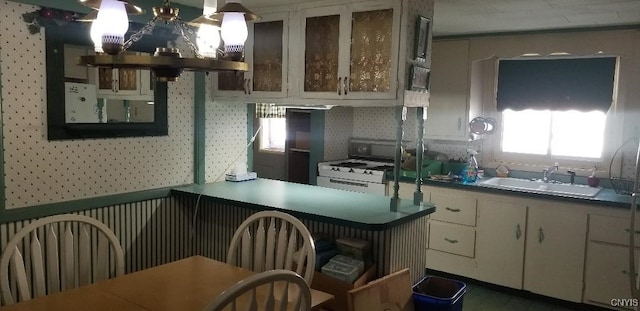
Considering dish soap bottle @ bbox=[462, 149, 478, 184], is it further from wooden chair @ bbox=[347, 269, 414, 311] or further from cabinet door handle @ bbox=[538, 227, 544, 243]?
wooden chair @ bbox=[347, 269, 414, 311]

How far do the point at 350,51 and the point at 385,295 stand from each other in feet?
4.52

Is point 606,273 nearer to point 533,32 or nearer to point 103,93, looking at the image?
point 533,32

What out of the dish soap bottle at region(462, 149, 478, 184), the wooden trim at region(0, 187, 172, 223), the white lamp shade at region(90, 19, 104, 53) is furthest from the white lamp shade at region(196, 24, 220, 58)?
the dish soap bottle at region(462, 149, 478, 184)

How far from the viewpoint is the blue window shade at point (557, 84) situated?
4.00 metres

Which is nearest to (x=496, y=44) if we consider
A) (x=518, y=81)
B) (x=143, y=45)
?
(x=518, y=81)

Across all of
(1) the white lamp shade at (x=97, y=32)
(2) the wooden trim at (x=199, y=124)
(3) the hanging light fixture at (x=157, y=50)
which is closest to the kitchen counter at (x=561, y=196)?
(2) the wooden trim at (x=199, y=124)

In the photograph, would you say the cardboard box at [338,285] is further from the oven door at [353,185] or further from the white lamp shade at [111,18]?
the oven door at [353,185]

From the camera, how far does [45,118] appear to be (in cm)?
269

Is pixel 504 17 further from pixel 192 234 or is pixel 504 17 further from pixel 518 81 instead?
pixel 192 234

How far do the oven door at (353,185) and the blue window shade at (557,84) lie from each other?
1304mm

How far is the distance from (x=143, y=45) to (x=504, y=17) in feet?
8.09

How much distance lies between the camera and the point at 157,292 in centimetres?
194

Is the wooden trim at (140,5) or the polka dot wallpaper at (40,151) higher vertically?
the wooden trim at (140,5)

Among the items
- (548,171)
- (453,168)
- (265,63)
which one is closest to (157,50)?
(265,63)
